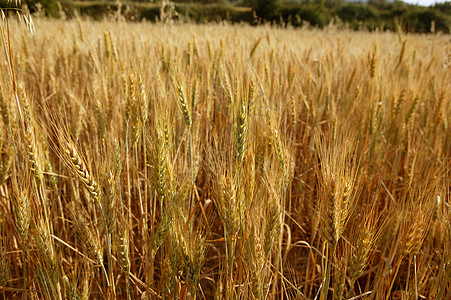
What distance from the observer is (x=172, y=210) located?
0.86 metres

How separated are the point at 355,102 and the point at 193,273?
1556 mm

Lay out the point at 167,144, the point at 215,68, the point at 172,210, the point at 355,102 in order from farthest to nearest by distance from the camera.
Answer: the point at 215,68 < the point at 355,102 < the point at 167,144 < the point at 172,210

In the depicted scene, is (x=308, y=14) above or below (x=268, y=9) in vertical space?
below

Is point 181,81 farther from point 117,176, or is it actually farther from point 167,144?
point 117,176

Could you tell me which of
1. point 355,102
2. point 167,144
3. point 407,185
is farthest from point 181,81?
point 355,102

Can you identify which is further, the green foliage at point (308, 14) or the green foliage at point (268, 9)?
the green foliage at point (268, 9)

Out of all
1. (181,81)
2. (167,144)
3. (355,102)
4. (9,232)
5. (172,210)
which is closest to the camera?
(172,210)

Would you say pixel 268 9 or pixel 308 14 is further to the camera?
pixel 268 9

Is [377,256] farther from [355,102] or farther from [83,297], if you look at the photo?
[83,297]

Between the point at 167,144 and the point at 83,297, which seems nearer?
the point at 83,297

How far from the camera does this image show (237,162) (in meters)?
0.90

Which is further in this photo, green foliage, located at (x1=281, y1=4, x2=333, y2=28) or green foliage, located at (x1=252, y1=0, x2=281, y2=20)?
green foliage, located at (x1=252, y1=0, x2=281, y2=20)

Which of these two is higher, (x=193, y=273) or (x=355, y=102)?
(x=355, y=102)

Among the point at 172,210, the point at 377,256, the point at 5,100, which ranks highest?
the point at 5,100
